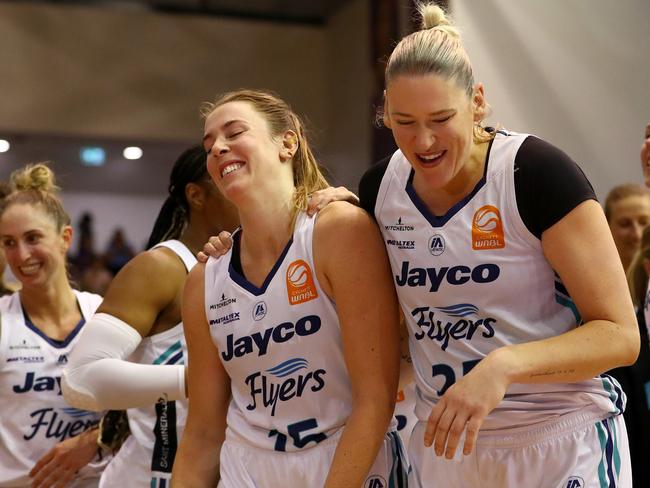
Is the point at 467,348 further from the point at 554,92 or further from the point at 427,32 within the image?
the point at 554,92

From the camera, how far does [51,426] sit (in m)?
3.83

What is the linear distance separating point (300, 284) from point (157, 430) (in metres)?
1.11

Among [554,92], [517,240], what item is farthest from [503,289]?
[554,92]

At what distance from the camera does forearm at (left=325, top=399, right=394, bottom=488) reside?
91.0 inches

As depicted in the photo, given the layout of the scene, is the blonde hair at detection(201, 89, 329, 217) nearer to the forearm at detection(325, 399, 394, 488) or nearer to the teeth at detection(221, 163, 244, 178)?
the teeth at detection(221, 163, 244, 178)

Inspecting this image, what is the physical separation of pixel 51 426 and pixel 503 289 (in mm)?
2257

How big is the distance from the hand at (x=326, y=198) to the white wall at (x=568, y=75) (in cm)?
102

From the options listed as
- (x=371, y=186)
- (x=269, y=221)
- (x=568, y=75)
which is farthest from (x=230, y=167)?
(x=568, y=75)

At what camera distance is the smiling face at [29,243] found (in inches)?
154

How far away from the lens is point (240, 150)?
2578mm

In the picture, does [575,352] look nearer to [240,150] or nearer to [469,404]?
[469,404]

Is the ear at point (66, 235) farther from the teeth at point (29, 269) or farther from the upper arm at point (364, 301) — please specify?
the upper arm at point (364, 301)

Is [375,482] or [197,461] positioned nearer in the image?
[375,482]

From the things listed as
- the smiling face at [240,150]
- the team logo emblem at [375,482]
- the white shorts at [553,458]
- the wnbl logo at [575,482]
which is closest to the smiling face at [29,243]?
the smiling face at [240,150]
